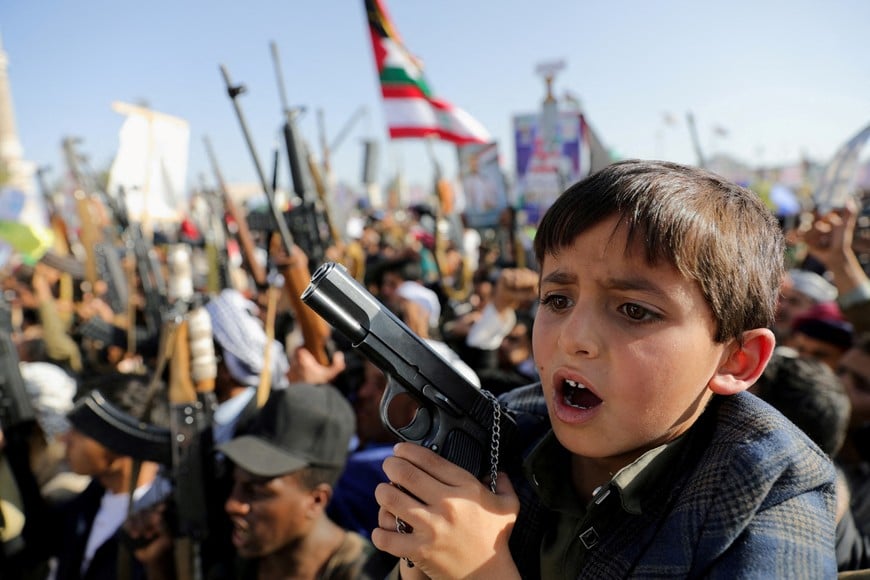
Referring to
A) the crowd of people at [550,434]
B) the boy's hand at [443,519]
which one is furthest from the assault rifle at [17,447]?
the boy's hand at [443,519]

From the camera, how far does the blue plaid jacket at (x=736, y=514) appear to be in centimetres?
91

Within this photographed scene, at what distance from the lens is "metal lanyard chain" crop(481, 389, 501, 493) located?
4.07ft

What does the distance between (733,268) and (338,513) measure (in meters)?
2.28

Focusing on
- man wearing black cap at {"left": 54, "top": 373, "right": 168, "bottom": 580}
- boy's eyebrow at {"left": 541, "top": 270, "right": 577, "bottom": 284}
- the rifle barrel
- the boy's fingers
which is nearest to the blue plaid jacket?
the boy's fingers

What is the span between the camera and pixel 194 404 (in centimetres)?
274

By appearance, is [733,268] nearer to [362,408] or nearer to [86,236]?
[362,408]

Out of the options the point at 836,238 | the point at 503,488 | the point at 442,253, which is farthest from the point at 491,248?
the point at 503,488

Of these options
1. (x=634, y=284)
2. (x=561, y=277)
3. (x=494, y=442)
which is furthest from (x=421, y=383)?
(x=634, y=284)

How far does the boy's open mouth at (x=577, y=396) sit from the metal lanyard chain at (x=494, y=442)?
0.26 m

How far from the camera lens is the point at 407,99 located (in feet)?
19.3

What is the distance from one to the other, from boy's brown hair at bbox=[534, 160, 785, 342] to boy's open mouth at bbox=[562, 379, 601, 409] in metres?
0.23

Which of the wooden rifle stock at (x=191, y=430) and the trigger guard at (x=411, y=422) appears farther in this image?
the wooden rifle stock at (x=191, y=430)

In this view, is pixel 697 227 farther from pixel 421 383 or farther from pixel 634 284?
pixel 421 383

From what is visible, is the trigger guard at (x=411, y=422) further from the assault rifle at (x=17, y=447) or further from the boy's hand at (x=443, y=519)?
the assault rifle at (x=17, y=447)
